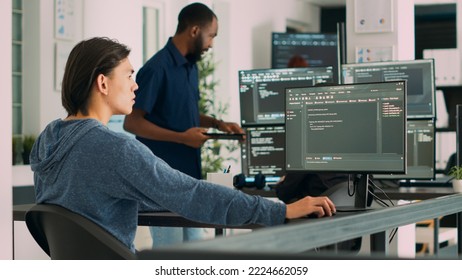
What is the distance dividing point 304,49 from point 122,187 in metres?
9.38

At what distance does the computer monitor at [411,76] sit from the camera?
4344 mm

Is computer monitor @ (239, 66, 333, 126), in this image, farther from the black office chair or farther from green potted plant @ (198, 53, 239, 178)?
green potted plant @ (198, 53, 239, 178)

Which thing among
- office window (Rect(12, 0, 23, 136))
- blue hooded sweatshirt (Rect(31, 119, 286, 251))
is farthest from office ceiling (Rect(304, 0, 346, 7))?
blue hooded sweatshirt (Rect(31, 119, 286, 251))

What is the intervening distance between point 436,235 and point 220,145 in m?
3.99

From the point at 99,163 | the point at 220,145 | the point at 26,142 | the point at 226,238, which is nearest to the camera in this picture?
the point at 226,238

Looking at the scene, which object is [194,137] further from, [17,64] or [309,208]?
[17,64]

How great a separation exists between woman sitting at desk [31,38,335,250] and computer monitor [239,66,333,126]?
6.70 ft

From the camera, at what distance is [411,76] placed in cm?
440

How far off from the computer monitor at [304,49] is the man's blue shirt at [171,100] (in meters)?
6.40

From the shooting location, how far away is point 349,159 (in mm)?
2928
